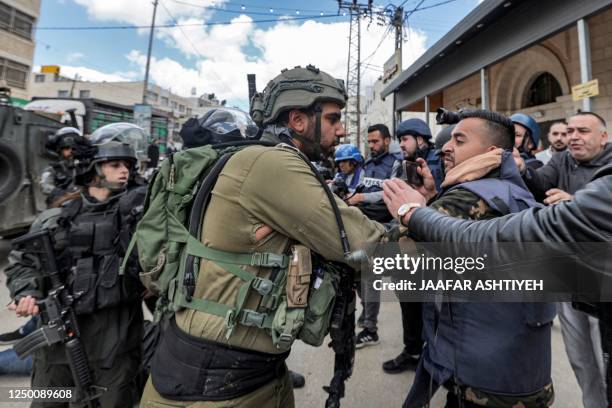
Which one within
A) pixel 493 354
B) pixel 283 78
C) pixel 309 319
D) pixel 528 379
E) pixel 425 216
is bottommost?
pixel 528 379

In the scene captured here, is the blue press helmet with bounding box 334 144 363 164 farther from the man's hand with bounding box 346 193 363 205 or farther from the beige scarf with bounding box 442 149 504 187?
the beige scarf with bounding box 442 149 504 187

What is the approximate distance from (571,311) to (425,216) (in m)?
2.11

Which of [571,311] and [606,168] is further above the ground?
[606,168]

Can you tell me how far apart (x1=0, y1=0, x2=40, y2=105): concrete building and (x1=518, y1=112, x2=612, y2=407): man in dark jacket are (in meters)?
25.5

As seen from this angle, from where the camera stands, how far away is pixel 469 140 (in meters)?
1.39

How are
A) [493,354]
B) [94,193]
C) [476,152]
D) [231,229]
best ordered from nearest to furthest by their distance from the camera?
1. [231,229]
2. [493,354]
3. [476,152]
4. [94,193]

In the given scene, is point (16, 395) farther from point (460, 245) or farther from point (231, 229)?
point (460, 245)

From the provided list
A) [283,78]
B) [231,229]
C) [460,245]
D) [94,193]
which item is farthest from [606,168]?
[94,193]

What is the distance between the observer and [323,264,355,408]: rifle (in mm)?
1229

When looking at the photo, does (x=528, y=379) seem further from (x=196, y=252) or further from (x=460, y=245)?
(x=196, y=252)

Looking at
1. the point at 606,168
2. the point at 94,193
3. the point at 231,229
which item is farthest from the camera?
the point at 94,193

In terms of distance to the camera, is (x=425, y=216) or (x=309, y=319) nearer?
(x=425, y=216)

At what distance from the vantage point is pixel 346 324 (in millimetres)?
1280

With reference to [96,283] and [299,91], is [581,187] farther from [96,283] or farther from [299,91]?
[96,283]
